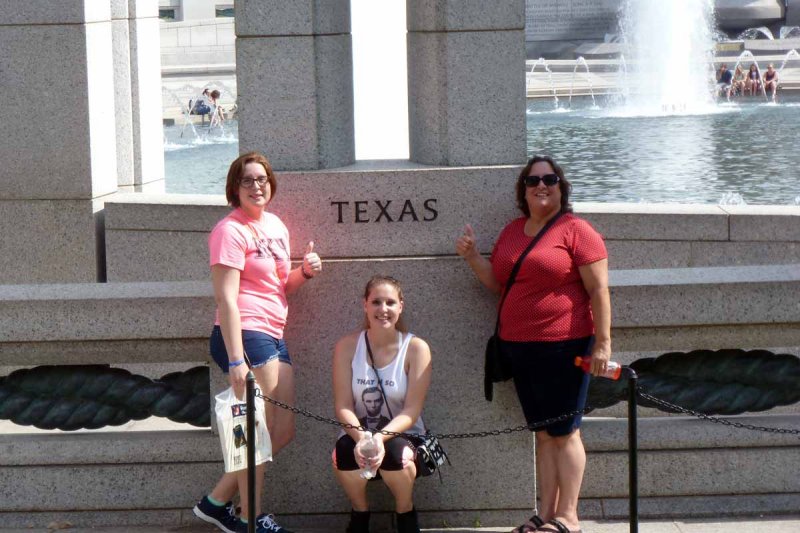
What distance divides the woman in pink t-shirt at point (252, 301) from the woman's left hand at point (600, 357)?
1.40 meters

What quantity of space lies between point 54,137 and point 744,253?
4.94 metres

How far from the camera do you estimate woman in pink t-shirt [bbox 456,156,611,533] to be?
6.15m

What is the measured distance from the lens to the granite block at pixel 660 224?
9.13 metres

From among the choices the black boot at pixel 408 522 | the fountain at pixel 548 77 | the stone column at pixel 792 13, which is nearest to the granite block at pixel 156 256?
the black boot at pixel 408 522

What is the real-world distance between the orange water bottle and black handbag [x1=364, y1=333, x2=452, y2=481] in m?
0.78

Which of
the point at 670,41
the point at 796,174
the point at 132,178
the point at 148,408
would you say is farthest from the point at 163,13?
the point at 148,408

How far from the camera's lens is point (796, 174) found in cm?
1741

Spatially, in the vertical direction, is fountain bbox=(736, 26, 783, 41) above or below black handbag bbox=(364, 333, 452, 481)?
above

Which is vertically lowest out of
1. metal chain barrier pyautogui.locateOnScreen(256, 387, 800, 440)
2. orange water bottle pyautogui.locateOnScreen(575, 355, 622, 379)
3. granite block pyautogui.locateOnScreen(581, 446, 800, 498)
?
granite block pyautogui.locateOnScreen(581, 446, 800, 498)

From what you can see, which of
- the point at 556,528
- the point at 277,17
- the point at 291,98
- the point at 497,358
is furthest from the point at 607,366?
the point at 277,17

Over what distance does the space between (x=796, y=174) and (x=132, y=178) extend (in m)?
9.86

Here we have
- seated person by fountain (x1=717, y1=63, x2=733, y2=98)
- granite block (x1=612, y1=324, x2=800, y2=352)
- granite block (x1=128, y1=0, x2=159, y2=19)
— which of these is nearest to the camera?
granite block (x1=612, y1=324, x2=800, y2=352)

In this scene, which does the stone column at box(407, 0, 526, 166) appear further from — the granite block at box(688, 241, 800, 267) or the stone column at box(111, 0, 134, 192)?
the stone column at box(111, 0, 134, 192)

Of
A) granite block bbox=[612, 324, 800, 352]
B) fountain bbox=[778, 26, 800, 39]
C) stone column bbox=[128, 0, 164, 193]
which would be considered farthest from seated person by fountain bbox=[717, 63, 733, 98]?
granite block bbox=[612, 324, 800, 352]
